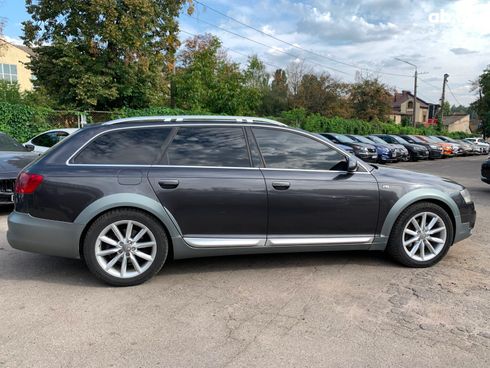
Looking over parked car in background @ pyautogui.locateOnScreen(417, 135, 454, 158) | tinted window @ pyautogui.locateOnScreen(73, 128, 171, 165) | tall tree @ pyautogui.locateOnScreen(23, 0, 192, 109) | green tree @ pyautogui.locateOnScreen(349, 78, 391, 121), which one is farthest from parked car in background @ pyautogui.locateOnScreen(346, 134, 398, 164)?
green tree @ pyautogui.locateOnScreen(349, 78, 391, 121)

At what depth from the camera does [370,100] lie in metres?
50.6

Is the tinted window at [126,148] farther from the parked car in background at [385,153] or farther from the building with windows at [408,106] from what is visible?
the building with windows at [408,106]

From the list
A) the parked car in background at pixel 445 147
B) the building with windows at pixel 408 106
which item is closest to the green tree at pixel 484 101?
the building with windows at pixel 408 106

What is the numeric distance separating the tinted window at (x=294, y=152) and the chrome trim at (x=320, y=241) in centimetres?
74

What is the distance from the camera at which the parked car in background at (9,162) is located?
6645 mm

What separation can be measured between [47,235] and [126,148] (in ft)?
3.59

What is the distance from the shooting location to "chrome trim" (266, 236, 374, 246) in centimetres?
413

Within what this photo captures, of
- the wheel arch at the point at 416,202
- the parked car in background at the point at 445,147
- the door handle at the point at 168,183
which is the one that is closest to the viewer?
the door handle at the point at 168,183

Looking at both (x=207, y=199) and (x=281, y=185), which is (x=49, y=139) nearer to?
(x=207, y=199)

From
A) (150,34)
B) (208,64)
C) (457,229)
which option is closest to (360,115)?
(208,64)

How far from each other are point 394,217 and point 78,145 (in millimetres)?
3310

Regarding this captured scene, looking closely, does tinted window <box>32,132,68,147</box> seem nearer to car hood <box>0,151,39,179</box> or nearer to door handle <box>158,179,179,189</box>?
car hood <box>0,151,39,179</box>

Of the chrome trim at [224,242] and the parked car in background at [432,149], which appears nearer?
the chrome trim at [224,242]

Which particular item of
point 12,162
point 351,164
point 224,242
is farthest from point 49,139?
point 351,164
